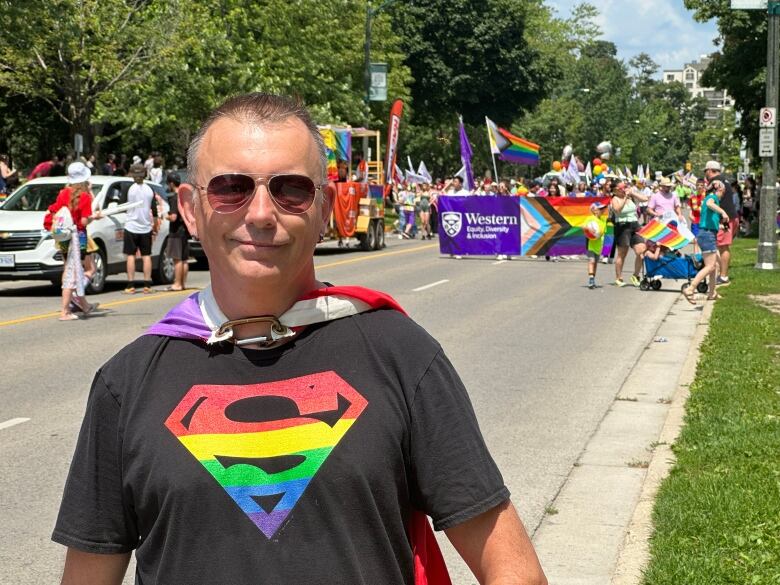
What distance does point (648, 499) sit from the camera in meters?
6.36

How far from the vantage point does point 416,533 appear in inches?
85.7

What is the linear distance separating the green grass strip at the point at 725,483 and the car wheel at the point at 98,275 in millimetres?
10160

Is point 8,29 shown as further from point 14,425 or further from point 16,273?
point 14,425

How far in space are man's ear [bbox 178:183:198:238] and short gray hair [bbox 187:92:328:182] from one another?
0.03 meters

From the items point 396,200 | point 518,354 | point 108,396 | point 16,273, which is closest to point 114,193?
point 16,273

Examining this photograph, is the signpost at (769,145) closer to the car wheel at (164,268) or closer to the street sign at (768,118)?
the street sign at (768,118)

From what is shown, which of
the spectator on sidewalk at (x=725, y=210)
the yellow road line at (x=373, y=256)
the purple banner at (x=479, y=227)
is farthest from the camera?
the purple banner at (x=479, y=227)

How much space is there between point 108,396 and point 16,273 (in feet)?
55.5

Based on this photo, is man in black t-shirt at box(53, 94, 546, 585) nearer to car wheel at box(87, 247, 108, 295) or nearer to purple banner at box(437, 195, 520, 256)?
car wheel at box(87, 247, 108, 295)

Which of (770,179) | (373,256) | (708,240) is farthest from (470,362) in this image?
(373,256)

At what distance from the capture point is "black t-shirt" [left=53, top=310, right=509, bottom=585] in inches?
79.7

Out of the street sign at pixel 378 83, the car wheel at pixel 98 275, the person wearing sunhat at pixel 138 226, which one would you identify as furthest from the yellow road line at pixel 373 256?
the street sign at pixel 378 83

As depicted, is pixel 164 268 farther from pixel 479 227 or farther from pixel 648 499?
pixel 648 499

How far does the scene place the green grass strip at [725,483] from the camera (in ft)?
16.9
